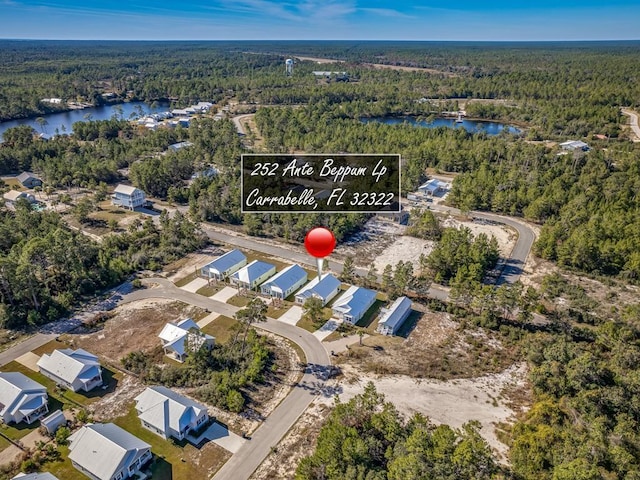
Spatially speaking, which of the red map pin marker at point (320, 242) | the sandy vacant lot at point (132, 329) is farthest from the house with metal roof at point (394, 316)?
the sandy vacant lot at point (132, 329)

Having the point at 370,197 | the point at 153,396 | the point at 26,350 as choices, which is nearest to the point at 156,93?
the point at 370,197

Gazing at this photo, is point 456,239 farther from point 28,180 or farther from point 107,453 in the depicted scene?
point 28,180

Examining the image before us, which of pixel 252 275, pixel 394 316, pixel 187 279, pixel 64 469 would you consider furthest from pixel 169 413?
pixel 187 279

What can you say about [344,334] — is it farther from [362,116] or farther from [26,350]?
[362,116]

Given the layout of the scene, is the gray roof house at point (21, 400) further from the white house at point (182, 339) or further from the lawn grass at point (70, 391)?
the white house at point (182, 339)

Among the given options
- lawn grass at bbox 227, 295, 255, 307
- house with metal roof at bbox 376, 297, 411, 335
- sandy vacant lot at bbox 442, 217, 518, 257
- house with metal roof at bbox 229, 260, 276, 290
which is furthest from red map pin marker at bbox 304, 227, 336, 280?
sandy vacant lot at bbox 442, 217, 518, 257
